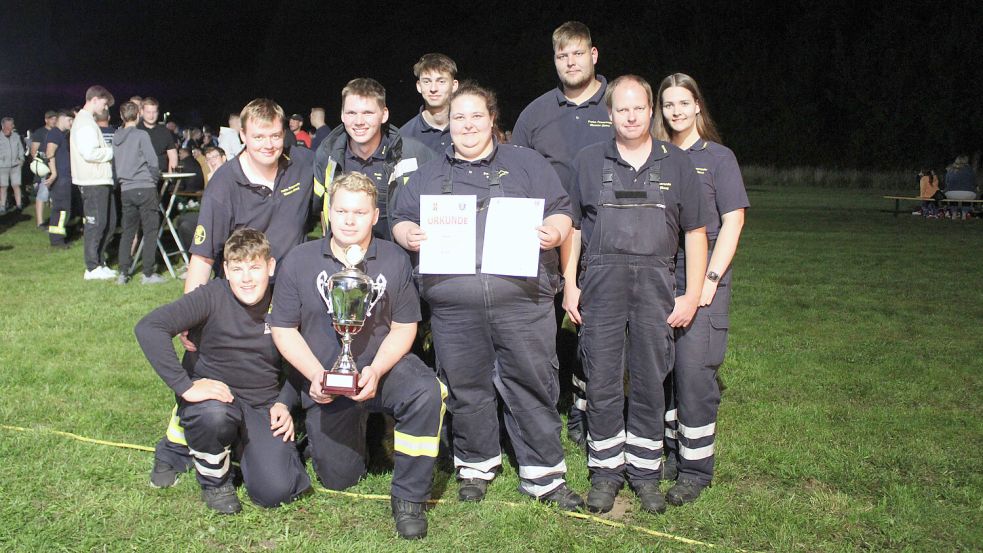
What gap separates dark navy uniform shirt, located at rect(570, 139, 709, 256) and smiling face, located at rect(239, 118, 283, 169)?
5.26ft

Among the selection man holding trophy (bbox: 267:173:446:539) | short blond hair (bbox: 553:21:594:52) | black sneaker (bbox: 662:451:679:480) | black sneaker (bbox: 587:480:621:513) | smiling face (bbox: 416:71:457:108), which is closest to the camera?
man holding trophy (bbox: 267:173:446:539)

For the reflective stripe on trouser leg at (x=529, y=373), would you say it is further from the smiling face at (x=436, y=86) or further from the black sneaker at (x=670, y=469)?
the smiling face at (x=436, y=86)

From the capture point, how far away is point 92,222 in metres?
10.4

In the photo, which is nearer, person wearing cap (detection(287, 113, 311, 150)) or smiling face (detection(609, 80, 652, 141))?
smiling face (detection(609, 80, 652, 141))

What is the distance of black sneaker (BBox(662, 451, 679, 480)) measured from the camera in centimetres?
456

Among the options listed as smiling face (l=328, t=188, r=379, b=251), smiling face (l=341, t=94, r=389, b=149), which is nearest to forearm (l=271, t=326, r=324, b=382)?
smiling face (l=328, t=188, r=379, b=251)

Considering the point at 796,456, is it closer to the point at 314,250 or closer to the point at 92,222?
the point at 314,250

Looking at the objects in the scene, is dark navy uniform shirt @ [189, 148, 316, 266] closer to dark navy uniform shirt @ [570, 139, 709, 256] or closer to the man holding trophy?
the man holding trophy

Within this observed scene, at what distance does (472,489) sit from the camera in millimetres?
4254

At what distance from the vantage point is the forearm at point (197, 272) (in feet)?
14.3

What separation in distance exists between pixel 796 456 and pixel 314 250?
2.91m

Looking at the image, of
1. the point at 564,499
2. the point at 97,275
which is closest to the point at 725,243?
the point at 564,499

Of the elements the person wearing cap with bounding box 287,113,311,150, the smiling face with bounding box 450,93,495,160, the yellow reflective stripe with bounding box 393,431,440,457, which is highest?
the person wearing cap with bounding box 287,113,311,150

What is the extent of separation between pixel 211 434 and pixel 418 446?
0.95 m
